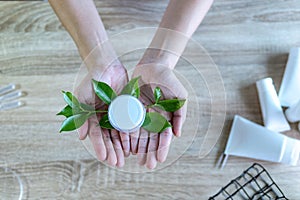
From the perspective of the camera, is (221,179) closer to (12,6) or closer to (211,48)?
(211,48)

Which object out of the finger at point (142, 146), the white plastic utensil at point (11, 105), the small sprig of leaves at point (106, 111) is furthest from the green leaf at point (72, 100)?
the white plastic utensil at point (11, 105)

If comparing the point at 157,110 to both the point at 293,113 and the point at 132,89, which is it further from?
the point at 293,113

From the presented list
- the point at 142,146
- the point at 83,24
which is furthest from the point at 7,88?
the point at 142,146

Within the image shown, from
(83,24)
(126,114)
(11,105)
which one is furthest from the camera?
(11,105)

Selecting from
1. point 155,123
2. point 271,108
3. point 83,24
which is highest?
point 83,24

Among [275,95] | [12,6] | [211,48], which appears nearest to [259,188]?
[275,95]

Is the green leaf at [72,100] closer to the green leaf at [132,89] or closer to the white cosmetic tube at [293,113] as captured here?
the green leaf at [132,89]

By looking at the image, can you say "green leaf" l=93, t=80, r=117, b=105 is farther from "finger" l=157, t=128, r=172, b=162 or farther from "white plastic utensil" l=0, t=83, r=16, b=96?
"white plastic utensil" l=0, t=83, r=16, b=96
